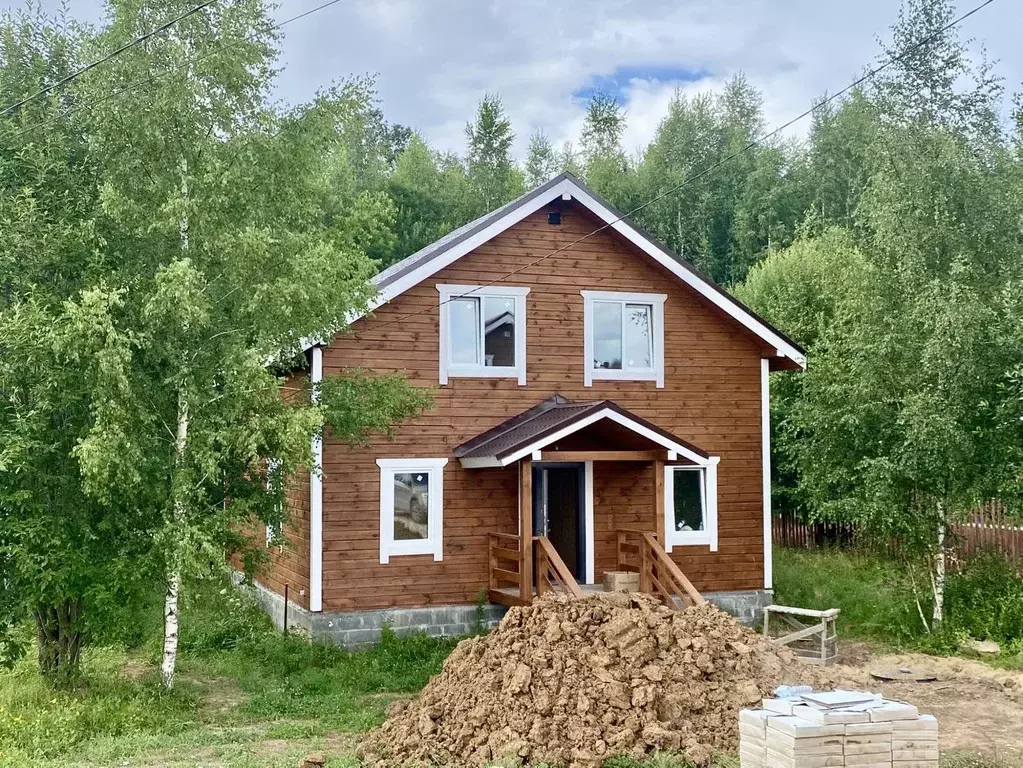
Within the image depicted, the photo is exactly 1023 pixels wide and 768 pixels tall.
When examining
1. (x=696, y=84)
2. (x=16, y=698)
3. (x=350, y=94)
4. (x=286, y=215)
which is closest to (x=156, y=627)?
(x=16, y=698)

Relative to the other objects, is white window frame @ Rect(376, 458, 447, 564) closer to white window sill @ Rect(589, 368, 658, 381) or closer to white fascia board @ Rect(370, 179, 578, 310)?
white fascia board @ Rect(370, 179, 578, 310)

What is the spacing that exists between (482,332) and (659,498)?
358 centimetres

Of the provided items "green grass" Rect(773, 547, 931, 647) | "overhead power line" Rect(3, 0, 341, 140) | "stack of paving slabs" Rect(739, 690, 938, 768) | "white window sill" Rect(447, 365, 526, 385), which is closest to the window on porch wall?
"green grass" Rect(773, 547, 931, 647)

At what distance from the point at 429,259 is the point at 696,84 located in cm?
4155

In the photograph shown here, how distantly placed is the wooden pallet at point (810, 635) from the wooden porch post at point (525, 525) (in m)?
3.31

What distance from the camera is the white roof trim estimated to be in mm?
14031

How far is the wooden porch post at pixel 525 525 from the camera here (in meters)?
14.3

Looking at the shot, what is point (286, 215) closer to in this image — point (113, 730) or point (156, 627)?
point (113, 730)

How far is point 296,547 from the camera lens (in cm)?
1518

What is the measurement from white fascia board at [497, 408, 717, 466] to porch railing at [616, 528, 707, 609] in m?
1.34

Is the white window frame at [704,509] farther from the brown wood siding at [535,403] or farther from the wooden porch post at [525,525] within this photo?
the wooden porch post at [525,525]

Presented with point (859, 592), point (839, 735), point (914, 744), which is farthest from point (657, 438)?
point (839, 735)

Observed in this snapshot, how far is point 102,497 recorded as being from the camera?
10484 millimetres

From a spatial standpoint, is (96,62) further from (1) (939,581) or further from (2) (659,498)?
(1) (939,581)
